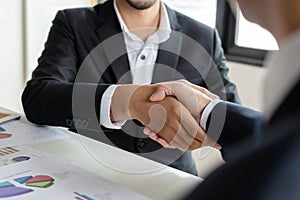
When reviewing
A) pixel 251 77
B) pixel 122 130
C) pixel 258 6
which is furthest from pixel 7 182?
pixel 251 77

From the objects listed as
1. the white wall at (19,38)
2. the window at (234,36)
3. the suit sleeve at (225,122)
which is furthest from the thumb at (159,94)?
the white wall at (19,38)

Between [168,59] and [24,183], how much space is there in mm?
666

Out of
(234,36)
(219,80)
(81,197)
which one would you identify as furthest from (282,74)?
(234,36)

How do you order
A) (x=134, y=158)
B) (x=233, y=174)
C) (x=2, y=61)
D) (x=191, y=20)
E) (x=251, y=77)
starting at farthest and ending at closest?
1. (x=2, y=61)
2. (x=251, y=77)
3. (x=191, y=20)
4. (x=134, y=158)
5. (x=233, y=174)

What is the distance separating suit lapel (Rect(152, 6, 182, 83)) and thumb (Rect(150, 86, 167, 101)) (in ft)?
1.09

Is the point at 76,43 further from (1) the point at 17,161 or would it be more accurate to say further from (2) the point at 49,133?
(1) the point at 17,161

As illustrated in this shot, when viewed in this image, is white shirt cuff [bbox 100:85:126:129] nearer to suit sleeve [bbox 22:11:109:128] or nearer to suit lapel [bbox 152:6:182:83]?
suit sleeve [bbox 22:11:109:128]

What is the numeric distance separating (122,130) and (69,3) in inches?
53.4

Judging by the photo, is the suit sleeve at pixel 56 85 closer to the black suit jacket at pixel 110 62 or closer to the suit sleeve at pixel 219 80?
the black suit jacket at pixel 110 62

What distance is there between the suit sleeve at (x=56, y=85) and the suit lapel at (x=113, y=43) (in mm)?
91

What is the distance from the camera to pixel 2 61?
2178 mm

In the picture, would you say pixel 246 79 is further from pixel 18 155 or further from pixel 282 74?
pixel 282 74

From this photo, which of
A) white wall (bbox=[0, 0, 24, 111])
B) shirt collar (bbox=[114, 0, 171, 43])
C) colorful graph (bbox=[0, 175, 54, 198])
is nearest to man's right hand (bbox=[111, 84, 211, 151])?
colorful graph (bbox=[0, 175, 54, 198])

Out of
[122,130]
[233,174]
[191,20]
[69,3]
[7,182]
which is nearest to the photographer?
[233,174]
